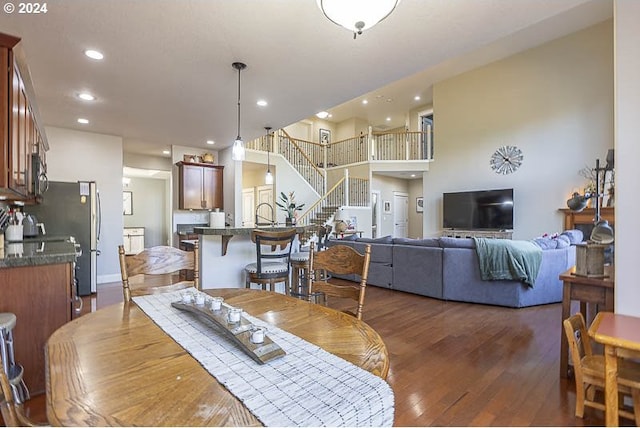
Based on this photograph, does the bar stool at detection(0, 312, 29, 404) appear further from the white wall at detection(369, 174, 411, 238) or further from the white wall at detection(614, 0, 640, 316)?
the white wall at detection(369, 174, 411, 238)

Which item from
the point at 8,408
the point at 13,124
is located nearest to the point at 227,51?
the point at 13,124

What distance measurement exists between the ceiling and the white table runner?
2077mm

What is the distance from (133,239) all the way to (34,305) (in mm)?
8118

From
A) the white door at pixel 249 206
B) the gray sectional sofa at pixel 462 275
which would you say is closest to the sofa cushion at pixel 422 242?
the gray sectional sofa at pixel 462 275

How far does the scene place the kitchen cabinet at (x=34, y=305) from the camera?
2.00m

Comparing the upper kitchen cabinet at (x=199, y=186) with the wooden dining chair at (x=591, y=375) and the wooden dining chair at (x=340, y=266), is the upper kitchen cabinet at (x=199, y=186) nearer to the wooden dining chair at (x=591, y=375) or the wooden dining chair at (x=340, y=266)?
the wooden dining chair at (x=340, y=266)

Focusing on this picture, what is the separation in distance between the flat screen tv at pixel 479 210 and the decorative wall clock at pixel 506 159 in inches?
21.0

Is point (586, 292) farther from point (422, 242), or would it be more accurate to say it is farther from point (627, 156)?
point (422, 242)

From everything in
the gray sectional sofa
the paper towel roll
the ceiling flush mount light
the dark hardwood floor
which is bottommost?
the dark hardwood floor

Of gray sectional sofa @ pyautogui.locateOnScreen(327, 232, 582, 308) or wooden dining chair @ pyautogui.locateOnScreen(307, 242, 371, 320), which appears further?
gray sectional sofa @ pyautogui.locateOnScreen(327, 232, 582, 308)

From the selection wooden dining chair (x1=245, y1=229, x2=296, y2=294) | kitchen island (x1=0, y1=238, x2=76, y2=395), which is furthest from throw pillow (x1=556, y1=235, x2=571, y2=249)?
kitchen island (x1=0, y1=238, x2=76, y2=395)

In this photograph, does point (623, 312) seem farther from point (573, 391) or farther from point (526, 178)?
point (526, 178)

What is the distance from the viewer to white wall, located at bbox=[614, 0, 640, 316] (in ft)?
5.92

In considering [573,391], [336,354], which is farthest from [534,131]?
[336,354]
